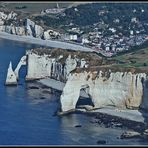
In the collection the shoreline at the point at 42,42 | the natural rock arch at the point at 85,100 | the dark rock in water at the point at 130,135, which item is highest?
the shoreline at the point at 42,42

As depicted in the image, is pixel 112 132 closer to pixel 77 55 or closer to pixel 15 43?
pixel 77 55

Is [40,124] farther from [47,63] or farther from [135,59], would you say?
[47,63]

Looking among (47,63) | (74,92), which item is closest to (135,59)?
(47,63)

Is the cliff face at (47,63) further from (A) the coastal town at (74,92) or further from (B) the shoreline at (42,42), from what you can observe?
(B) the shoreline at (42,42)

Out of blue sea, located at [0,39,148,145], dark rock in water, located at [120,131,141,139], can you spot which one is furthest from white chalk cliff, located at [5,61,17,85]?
dark rock in water, located at [120,131,141,139]

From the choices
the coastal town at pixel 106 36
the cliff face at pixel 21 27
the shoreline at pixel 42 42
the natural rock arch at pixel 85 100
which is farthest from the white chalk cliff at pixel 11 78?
the cliff face at pixel 21 27

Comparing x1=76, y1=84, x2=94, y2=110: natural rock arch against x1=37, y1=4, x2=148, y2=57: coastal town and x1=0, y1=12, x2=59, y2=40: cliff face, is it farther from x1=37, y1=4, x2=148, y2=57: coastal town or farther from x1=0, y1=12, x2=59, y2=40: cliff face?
x1=0, y1=12, x2=59, y2=40: cliff face
